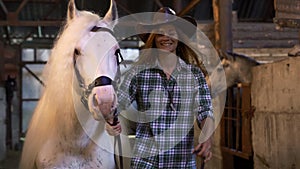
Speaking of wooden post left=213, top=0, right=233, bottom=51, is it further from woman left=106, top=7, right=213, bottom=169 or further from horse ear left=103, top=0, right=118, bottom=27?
woman left=106, top=7, right=213, bottom=169

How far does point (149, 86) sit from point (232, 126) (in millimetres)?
3367

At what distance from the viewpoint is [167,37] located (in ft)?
6.53

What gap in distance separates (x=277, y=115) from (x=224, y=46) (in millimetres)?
1744

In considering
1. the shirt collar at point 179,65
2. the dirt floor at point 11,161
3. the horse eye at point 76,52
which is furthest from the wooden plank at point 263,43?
the horse eye at point 76,52

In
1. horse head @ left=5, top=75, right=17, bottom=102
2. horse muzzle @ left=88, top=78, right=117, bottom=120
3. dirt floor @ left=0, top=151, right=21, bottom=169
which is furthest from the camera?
horse head @ left=5, top=75, right=17, bottom=102

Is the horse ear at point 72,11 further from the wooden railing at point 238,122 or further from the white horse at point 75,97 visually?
the wooden railing at point 238,122

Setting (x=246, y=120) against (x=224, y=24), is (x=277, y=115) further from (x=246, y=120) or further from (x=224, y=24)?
(x=224, y=24)

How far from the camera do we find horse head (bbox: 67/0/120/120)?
183 cm

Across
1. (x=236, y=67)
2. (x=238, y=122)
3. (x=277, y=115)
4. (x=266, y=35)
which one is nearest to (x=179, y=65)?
(x=277, y=115)

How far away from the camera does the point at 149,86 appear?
1.98 meters

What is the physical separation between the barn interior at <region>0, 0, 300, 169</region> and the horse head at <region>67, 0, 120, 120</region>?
1.84 ft

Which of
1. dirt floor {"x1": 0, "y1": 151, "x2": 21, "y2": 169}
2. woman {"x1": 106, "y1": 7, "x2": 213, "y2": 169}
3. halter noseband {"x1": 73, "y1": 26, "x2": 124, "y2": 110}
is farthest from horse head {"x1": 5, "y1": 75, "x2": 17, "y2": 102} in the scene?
woman {"x1": 106, "y1": 7, "x2": 213, "y2": 169}

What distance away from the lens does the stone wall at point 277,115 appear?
3.29 metres

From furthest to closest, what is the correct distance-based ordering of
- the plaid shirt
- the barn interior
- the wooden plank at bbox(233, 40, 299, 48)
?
the wooden plank at bbox(233, 40, 299, 48), the barn interior, the plaid shirt
